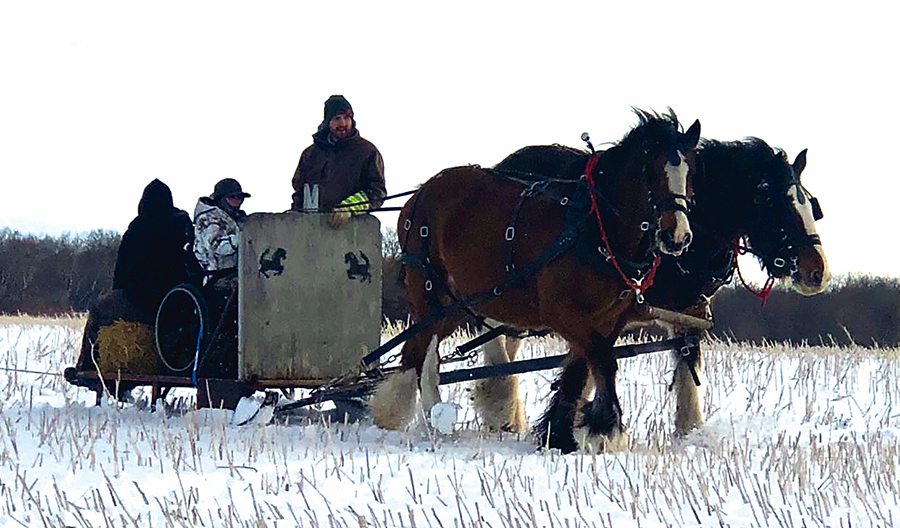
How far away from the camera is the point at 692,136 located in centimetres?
597

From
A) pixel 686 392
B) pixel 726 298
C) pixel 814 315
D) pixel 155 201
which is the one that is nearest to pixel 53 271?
pixel 726 298

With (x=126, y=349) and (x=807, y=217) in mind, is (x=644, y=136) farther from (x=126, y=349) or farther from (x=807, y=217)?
(x=126, y=349)

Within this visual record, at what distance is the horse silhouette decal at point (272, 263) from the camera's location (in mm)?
7059

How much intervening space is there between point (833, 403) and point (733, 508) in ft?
16.6

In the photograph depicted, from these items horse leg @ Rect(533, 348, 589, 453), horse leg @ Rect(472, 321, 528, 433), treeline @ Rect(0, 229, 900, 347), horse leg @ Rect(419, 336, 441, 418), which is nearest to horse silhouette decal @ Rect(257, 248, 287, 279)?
horse leg @ Rect(419, 336, 441, 418)

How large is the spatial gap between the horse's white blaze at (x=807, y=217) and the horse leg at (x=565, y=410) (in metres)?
1.50

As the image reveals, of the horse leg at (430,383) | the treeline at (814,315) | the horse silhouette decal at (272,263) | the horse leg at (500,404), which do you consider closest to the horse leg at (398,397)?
the horse leg at (430,383)

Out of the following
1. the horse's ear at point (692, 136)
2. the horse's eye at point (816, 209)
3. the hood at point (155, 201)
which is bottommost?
the horse's eye at point (816, 209)

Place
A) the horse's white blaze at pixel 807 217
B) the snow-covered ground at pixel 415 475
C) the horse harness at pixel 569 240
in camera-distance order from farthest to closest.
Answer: the horse's white blaze at pixel 807 217 → the horse harness at pixel 569 240 → the snow-covered ground at pixel 415 475

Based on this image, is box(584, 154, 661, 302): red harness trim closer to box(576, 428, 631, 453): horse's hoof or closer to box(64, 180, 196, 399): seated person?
box(576, 428, 631, 453): horse's hoof

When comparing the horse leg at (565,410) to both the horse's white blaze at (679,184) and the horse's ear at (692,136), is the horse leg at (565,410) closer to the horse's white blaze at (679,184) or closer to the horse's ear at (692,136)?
the horse's white blaze at (679,184)

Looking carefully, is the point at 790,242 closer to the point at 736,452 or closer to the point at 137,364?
the point at 736,452

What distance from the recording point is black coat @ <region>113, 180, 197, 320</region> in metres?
7.86

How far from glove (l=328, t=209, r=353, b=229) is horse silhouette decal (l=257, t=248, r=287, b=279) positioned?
13.5 inches
